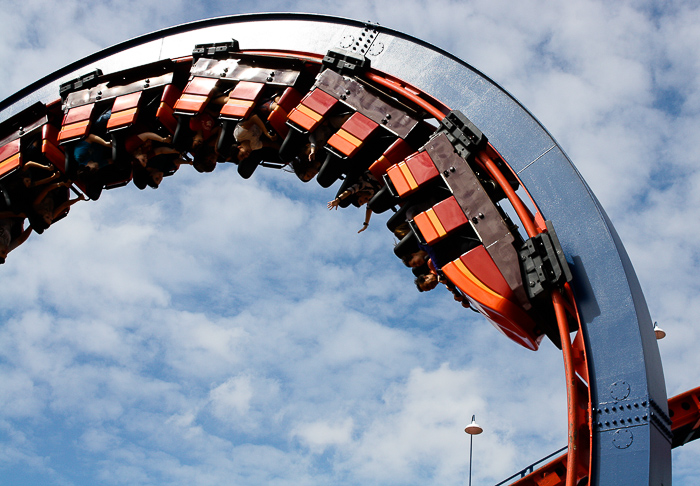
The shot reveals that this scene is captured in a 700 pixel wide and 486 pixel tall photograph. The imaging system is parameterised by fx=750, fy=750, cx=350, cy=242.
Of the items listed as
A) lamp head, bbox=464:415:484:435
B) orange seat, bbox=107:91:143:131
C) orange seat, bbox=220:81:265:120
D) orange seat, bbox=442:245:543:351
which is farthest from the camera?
lamp head, bbox=464:415:484:435

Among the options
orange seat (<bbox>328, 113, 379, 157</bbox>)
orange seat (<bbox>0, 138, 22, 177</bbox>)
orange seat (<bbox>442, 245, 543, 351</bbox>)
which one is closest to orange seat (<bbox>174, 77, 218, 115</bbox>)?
orange seat (<bbox>328, 113, 379, 157</bbox>)

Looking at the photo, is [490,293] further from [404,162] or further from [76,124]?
[76,124]

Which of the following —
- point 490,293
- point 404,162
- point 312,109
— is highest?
point 312,109

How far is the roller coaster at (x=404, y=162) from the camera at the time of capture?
6559mm

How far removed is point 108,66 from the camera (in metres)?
11.7

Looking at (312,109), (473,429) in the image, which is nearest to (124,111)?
(312,109)

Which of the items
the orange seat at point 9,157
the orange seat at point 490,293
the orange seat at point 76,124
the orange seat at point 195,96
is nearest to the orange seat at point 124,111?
the orange seat at point 76,124

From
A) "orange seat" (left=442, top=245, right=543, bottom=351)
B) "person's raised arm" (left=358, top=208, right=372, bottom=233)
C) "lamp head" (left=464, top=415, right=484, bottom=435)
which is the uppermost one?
"lamp head" (left=464, top=415, right=484, bottom=435)

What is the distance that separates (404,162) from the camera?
27.7 feet

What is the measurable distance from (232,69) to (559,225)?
17.0ft

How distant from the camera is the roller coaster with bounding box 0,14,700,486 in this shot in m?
6.56

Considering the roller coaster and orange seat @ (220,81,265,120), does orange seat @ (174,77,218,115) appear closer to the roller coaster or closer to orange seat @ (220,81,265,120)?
the roller coaster

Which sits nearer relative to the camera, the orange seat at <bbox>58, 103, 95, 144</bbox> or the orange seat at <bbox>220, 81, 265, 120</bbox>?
the orange seat at <bbox>220, 81, 265, 120</bbox>

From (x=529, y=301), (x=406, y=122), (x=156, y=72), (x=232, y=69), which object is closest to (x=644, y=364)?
(x=529, y=301)
